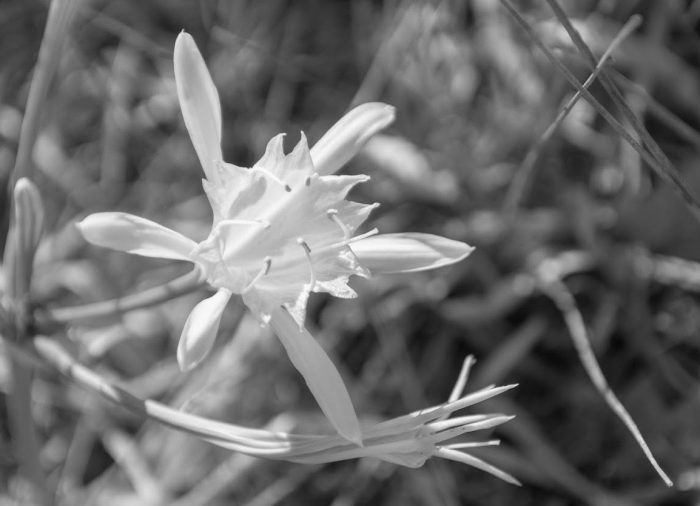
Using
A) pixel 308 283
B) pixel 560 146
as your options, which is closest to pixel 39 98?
pixel 308 283

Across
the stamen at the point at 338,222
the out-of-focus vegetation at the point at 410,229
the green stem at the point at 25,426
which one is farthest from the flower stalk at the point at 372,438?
the out-of-focus vegetation at the point at 410,229

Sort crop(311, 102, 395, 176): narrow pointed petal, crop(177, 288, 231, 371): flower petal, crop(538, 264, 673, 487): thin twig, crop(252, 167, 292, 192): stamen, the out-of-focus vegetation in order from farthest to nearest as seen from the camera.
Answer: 1. the out-of-focus vegetation
2. crop(538, 264, 673, 487): thin twig
3. crop(311, 102, 395, 176): narrow pointed petal
4. crop(252, 167, 292, 192): stamen
5. crop(177, 288, 231, 371): flower petal

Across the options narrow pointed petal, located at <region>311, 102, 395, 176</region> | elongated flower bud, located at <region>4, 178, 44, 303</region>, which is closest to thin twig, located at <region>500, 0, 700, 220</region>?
narrow pointed petal, located at <region>311, 102, 395, 176</region>

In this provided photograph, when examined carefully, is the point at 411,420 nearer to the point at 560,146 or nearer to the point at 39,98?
the point at 39,98

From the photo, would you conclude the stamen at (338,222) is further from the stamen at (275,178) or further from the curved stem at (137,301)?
the curved stem at (137,301)

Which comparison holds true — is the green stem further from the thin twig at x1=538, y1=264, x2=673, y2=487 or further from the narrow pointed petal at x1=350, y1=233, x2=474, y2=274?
the thin twig at x1=538, y1=264, x2=673, y2=487
